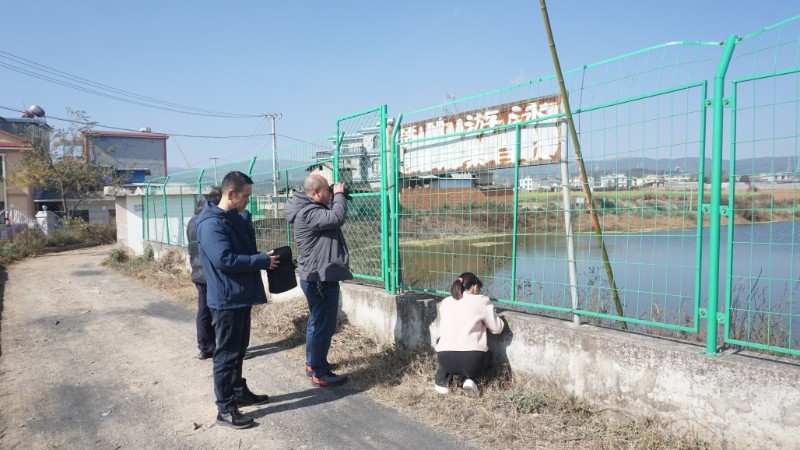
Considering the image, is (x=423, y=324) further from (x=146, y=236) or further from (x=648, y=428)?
(x=146, y=236)

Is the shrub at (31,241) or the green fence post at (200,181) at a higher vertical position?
the green fence post at (200,181)

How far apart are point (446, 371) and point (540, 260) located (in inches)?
44.2

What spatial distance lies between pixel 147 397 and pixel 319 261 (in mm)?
1793

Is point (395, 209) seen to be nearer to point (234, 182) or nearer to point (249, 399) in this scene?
point (234, 182)

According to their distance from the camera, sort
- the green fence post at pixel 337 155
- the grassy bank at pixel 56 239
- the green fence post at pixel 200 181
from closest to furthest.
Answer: the green fence post at pixel 337 155 → the green fence post at pixel 200 181 → the grassy bank at pixel 56 239

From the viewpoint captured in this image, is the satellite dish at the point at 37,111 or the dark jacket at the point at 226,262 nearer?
the dark jacket at the point at 226,262

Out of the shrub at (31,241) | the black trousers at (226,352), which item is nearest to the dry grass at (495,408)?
the black trousers at (226,352)

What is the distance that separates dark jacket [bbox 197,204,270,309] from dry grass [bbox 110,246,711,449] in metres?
1.36

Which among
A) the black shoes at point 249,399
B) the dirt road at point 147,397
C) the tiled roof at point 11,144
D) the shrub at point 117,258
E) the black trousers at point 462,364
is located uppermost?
the tiled roof at point 11,144

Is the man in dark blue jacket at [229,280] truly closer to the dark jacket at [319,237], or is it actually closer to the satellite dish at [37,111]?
the dark jacket at [319,237]

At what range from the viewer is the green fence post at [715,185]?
295cm

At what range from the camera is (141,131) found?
37938mm

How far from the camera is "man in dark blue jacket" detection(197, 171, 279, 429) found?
3.54 metres

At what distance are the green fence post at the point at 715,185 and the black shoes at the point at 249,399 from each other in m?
3.11
